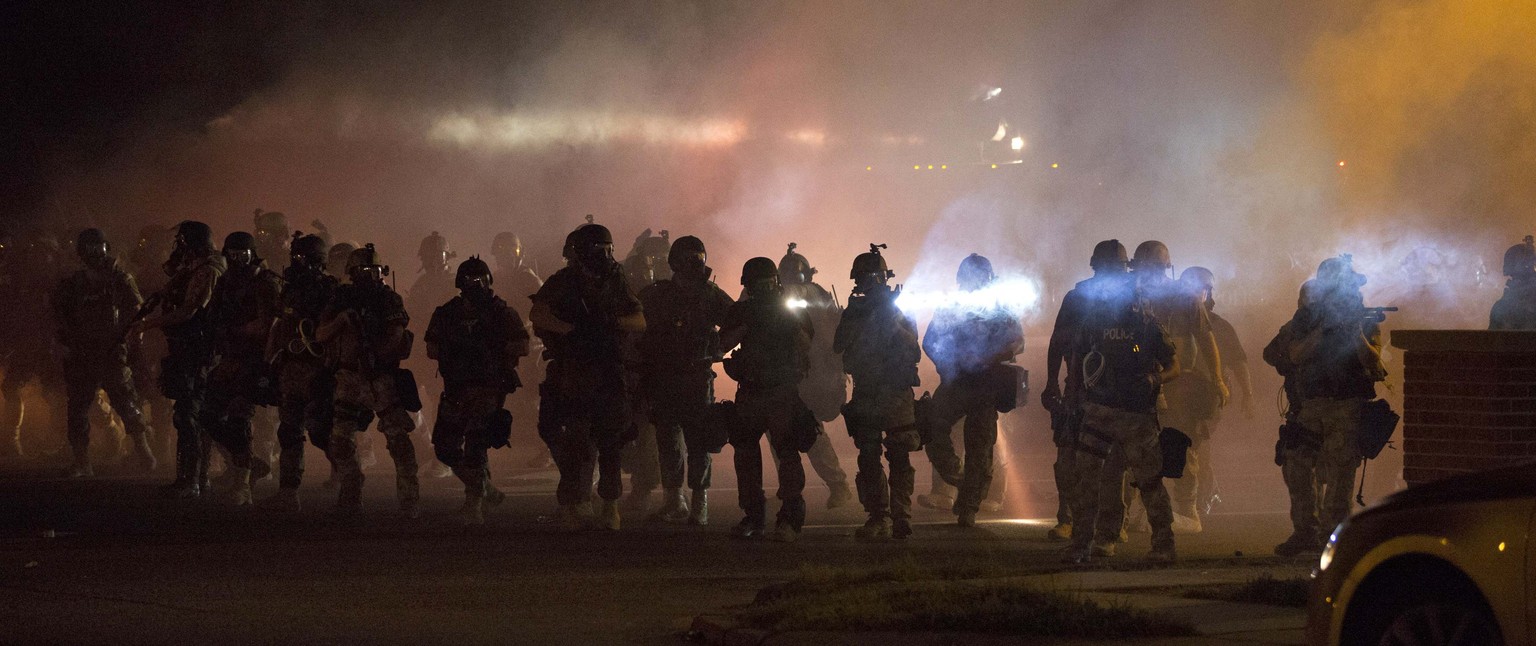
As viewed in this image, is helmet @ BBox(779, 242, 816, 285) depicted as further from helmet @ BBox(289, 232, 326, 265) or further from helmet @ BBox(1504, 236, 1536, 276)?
helmet @ BBox(1504, 236, 1536, 276)

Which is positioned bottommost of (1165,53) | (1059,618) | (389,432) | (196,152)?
(1059,618)

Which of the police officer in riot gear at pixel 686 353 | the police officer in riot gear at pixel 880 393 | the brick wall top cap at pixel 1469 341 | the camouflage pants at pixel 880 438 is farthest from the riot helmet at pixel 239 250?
the brick wall top cap at pixel 1469 341

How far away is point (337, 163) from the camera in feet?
81.8

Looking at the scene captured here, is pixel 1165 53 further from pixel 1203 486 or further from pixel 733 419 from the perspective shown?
pixel 733 419

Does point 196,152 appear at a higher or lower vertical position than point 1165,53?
lower

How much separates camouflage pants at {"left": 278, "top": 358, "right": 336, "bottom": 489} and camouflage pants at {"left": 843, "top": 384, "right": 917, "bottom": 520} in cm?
321

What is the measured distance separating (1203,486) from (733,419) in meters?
3.52

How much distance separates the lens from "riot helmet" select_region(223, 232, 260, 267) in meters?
12.1

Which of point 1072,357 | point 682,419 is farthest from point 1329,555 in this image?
point 682,419

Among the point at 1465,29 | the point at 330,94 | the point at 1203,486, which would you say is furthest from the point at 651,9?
the point at 1203,486

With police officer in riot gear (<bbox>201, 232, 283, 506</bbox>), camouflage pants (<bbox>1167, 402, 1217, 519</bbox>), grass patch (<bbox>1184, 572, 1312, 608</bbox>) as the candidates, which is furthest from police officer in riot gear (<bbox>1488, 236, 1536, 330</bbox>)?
police officer in riot gear (<bbox>201, 232, 283, 506</bbox>)

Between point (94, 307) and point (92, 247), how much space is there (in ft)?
1.63

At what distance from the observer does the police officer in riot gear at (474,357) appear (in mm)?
10758

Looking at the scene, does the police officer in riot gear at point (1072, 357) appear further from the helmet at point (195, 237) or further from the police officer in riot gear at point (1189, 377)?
the helmet at point (195, 237)
